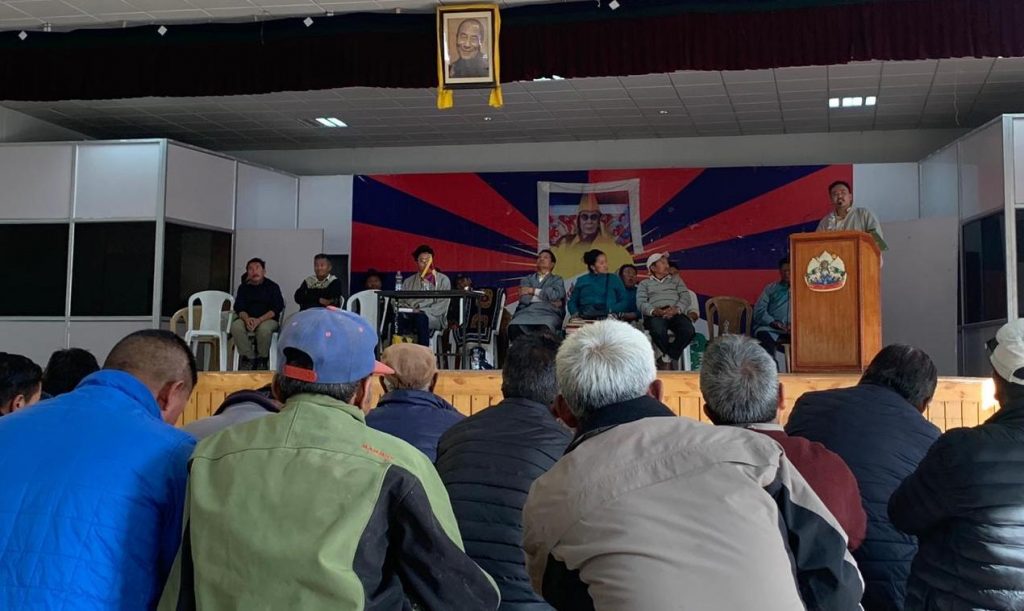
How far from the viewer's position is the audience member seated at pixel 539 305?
→ 823 centimetres

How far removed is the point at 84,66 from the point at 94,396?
6.12m

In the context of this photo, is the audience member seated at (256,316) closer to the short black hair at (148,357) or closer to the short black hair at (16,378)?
the short black hair at (16,378)

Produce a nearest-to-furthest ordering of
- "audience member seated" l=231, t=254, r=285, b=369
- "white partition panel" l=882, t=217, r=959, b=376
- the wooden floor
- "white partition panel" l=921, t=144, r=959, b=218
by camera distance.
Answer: the wooden floor
"audience member seated" l=231, t=254, r=285, b=369
"white partition panel" l=882, t=217, r=959, b=376
"white partition panel" l=921, t=144, r=959, b=218

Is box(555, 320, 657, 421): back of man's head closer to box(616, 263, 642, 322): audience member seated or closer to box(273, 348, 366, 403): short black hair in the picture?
box(273, 348, 366, 403): short black hair

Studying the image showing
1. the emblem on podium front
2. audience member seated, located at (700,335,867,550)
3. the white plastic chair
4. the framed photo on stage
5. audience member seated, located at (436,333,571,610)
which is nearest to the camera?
audience member seated, located at (700,335,867,550)

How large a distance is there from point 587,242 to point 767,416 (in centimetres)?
812

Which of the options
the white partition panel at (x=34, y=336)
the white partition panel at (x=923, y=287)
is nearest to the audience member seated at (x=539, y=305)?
the white partition panel at (x=923, y=287)

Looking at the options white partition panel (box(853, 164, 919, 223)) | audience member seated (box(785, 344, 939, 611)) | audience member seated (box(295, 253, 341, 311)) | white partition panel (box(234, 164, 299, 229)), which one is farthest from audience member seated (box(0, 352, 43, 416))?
white partition panel (box(853, 164, 919, 223))

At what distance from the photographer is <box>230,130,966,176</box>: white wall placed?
9.95 m

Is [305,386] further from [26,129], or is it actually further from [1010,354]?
[26,129]

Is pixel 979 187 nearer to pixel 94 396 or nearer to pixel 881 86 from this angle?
pixel 881 86

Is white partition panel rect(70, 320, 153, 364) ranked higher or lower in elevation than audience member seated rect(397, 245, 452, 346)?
lower

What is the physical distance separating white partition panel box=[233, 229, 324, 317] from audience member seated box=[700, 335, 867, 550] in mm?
8333

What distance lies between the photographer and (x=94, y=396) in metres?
1.64
